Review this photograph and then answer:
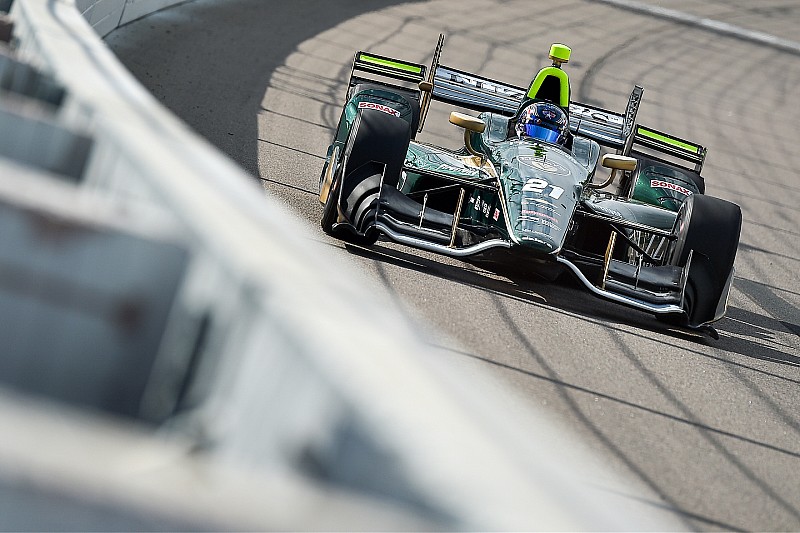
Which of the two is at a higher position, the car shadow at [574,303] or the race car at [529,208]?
the race car at [529,208]

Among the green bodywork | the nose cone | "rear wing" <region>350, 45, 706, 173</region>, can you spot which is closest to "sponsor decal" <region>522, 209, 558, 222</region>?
the green bodywork

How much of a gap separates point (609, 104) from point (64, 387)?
16058mm

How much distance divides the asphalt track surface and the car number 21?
634mm

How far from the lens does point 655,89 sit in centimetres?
1903

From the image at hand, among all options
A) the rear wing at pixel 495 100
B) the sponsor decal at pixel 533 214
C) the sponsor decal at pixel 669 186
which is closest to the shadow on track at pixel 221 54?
the rear wing at pixel 495 100

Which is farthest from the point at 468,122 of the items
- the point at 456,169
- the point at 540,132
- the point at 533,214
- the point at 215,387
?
the point at 215,387

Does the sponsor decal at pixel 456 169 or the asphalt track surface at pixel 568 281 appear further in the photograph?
the sponsor decal at pixel 456 169

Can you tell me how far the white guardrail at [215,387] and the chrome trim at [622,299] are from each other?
183 inches

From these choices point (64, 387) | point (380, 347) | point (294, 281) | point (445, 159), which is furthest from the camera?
point (445, 159)

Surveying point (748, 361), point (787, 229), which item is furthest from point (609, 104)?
point (748, 361)

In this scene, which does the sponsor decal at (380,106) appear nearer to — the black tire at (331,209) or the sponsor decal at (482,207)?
the sponsor decal at (482,207)

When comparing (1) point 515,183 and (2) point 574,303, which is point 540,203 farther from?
(2) point 574,303

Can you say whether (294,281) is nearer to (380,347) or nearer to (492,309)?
(380,347)

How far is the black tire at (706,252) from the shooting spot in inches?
279
